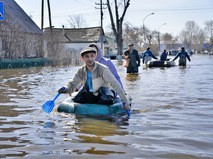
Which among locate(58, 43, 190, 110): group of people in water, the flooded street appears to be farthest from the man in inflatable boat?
the flooded street

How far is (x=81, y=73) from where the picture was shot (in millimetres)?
7492

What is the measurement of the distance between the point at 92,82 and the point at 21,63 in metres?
23.3

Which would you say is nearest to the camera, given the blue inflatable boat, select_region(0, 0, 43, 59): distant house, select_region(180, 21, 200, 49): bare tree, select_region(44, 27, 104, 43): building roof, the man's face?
the man's face

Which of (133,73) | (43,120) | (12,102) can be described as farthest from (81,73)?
(133,73)

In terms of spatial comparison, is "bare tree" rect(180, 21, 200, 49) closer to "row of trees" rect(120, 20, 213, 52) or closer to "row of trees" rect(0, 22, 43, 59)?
"row of trees" rect(120, 20, 213, 52)

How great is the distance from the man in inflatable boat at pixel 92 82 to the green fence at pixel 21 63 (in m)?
21.0

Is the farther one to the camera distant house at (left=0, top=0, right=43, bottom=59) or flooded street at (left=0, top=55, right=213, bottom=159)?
distant house at (left=0, top=0, right=43, bottom=59)

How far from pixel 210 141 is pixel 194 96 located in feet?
18.2

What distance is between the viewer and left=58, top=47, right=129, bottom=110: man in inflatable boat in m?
7.16

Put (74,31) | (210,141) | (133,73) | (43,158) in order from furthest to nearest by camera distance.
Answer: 1. (74,31)
2. (133,73)
3. (210,141)
4. (43,158)

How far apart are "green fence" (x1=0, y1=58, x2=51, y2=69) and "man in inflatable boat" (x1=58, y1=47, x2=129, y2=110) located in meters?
21.0

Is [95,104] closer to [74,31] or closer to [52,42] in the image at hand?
[52,42]

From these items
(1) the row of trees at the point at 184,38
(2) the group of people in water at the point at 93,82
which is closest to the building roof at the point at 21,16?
(2) the group of people in water at the point at 93,82

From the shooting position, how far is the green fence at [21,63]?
27.8 meters
